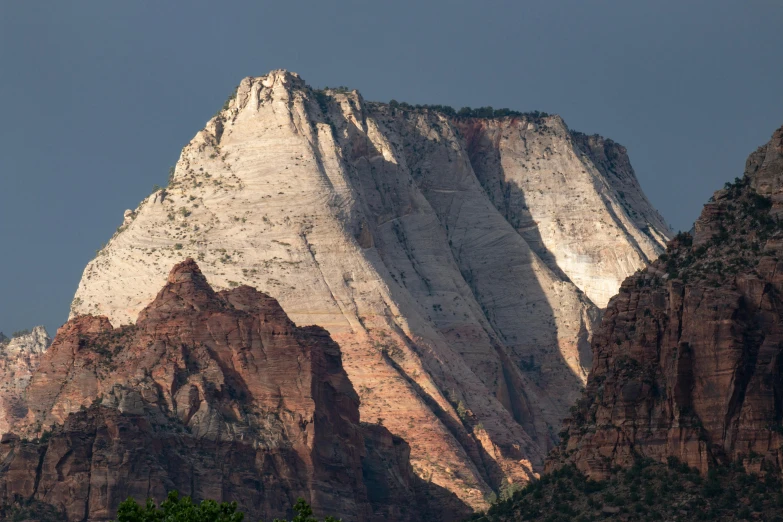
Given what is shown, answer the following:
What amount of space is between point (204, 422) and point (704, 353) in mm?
46172

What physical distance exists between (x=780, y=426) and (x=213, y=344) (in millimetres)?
55492

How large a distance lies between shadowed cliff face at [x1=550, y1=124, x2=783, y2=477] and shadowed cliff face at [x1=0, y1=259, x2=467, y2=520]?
33129mm

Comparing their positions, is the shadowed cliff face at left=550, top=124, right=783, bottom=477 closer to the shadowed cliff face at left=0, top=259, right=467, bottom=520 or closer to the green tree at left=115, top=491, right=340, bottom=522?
the green tree at left=115, top=491, right=340, bottom=522

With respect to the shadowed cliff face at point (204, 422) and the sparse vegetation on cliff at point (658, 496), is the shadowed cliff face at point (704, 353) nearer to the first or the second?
the sparse vegetation on cliff at point (658, 496)

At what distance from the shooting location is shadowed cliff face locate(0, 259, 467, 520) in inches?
6073

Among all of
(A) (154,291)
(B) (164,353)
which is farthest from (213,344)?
(A) (154,291)

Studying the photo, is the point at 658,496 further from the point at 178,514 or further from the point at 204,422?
the point at 204,422

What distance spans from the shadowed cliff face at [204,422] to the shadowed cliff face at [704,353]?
109 ft

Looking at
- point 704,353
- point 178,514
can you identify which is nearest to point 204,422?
point 704,353

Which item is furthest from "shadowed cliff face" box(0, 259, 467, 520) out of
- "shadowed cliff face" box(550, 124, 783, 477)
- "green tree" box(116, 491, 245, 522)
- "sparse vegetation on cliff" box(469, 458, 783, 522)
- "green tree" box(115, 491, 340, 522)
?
"green tree" box(116, 491, 245, 522)

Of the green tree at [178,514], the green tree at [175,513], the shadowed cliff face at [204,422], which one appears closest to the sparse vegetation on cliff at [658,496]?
the green tree at [178,514]

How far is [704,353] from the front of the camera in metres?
126

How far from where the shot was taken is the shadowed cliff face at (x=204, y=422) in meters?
154

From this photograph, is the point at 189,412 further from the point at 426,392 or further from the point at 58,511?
the point at 426,392
